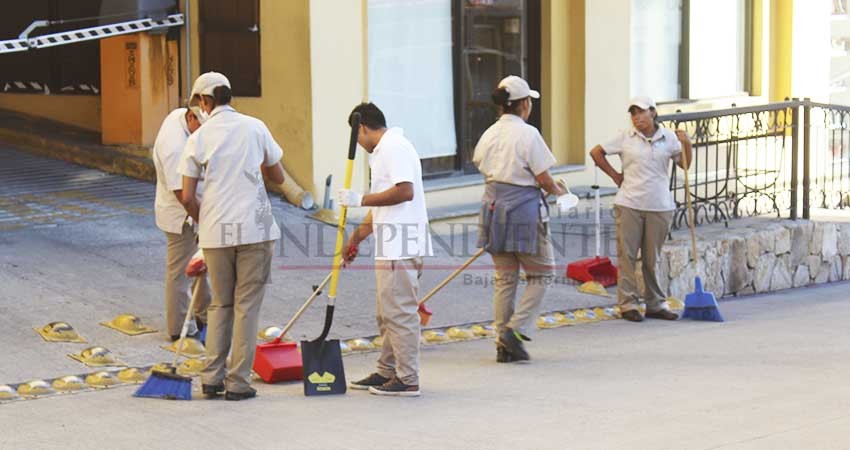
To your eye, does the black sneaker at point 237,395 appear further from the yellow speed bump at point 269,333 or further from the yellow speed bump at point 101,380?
the yellow speed bump at point 269,333

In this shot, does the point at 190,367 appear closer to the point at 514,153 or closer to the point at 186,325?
the point at 186,325

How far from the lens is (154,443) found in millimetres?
6488

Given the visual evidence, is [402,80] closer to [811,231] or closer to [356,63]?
[356,63]

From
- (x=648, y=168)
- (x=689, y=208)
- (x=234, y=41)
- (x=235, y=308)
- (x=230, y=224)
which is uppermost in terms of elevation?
(x=234, y=41)

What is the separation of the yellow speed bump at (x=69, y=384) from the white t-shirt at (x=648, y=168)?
14.9ft

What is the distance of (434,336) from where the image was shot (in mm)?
9508

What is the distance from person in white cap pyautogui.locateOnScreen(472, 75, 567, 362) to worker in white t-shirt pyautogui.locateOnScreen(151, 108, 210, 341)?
75.2 inches

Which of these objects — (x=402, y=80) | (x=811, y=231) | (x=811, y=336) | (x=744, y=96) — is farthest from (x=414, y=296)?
(x=744, y=96)

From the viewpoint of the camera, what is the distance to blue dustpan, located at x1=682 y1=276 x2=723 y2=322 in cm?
1059

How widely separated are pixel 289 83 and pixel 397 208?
5381mm

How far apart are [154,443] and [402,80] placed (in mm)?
7741

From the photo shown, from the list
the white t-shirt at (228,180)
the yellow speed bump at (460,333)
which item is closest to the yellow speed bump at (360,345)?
the yellow speed bump at (460,333)

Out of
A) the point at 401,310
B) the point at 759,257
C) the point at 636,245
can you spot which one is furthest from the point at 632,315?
the point at 401,310

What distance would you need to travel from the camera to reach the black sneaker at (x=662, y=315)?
34.6 feet
